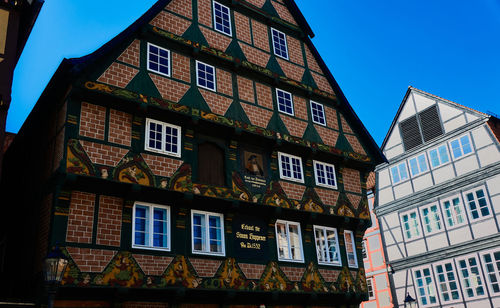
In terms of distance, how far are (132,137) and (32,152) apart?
176 inches

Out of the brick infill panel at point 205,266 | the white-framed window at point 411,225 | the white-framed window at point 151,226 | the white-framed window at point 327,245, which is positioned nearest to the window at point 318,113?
the white-framed window at point 327,245

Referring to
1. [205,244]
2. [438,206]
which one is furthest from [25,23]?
[438,206]

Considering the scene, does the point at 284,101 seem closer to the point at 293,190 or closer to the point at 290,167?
the point at 290,167

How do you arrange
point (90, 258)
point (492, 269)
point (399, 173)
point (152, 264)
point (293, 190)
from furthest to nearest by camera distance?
point (399, 173), point (492, 269), point (293, 190), point (152, 264), point (90, 258)

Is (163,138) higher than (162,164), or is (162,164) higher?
(163,138)

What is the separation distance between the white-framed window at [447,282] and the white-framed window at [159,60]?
1585 centimetres

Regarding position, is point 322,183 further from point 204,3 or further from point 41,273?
point 41,273

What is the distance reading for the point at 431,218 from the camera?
2409 centimetres

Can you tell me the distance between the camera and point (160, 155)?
13836mm

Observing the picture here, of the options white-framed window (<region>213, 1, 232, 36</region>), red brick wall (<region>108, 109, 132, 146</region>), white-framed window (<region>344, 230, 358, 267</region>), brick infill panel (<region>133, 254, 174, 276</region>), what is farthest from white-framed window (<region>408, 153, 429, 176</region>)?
red brick wall (<region>108, 109, 132, 146</region>)

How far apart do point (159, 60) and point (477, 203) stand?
615 inches

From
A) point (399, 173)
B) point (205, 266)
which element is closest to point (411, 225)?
point (399, 173)

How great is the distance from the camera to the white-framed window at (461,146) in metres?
23.4

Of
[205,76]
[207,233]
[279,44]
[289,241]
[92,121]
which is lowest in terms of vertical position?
[207,233]
